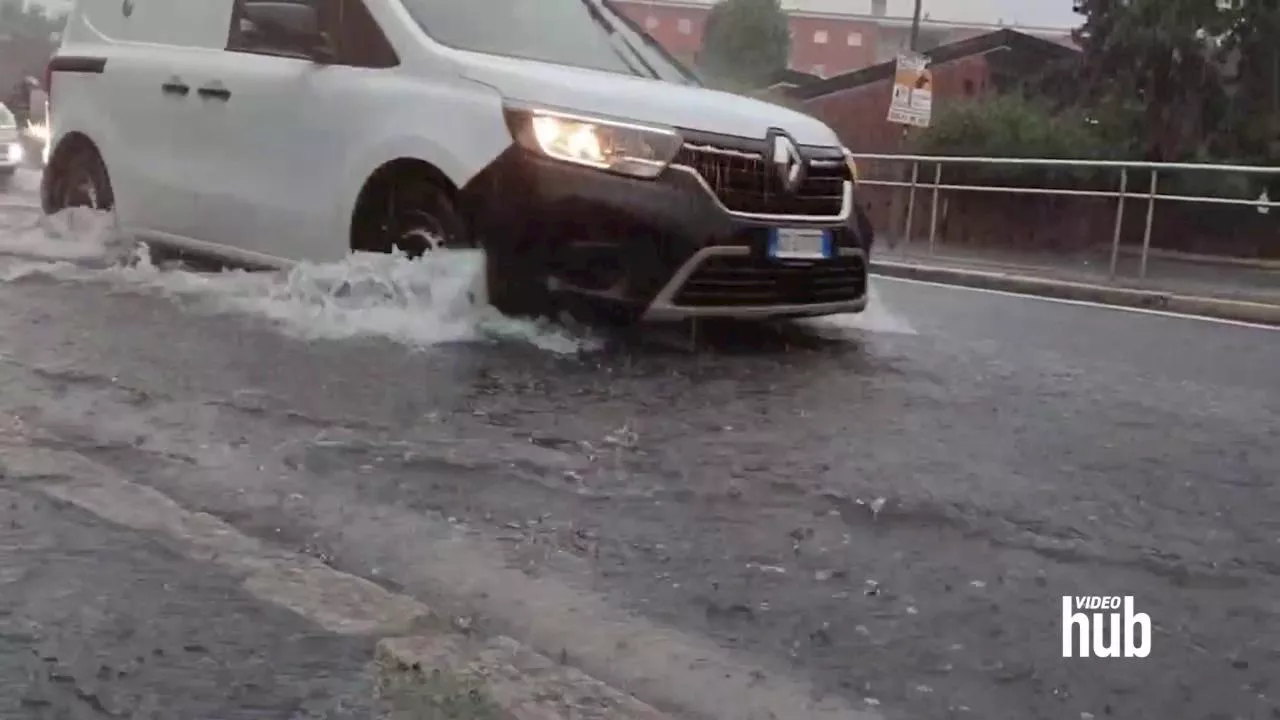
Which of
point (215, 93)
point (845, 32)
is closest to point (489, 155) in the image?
point (215, 93)

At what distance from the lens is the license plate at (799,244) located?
606cm

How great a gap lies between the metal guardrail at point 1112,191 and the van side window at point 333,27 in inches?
278

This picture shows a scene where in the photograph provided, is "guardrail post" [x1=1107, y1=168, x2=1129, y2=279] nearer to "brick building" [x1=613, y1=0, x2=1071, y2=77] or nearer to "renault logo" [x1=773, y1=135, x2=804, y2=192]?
"renault logo" [x1=773, y1=135, x2=804, y2=192]

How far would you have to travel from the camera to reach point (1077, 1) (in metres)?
31.0

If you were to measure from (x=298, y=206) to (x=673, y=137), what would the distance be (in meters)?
1.84

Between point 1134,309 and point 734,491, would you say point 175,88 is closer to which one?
point 734,491

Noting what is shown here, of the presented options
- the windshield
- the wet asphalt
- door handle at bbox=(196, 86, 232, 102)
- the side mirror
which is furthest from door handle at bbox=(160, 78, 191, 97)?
the windshield

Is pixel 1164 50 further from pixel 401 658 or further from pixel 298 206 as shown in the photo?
pixel 401 658

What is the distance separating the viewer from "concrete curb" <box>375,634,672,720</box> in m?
2.50

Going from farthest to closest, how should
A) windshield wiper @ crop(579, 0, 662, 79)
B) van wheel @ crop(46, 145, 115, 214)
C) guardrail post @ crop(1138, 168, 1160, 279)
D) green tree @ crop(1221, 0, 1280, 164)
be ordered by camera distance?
1. green tree @ crop(1221, 0, 1280, 164)
2. guardrail post @ crop(1138, 168, 1160, 279)
3. van wheel @ crop(46, 145, 115, 214)
4. windshield wiper @ crop(579, 0, 662, 79)

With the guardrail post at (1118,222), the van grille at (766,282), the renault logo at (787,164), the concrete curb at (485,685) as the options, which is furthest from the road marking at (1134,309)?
the concrete curb at (485,685)

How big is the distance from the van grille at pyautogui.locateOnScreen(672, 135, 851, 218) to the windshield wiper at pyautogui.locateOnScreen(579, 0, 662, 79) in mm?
1049

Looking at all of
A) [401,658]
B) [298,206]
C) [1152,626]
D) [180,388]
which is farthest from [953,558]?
[298,206]

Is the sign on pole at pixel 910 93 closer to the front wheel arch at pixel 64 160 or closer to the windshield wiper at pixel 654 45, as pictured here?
the windshield wiper at pixel 654 45
